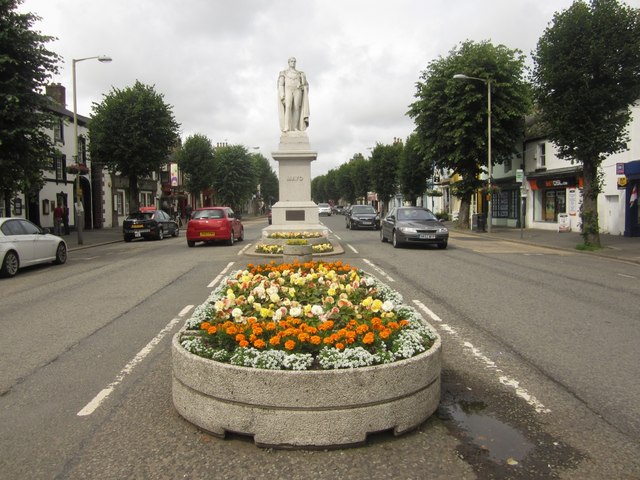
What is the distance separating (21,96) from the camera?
1700 cm

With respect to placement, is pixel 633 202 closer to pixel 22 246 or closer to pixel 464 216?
pixel 464 216

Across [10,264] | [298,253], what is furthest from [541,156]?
[10,264]

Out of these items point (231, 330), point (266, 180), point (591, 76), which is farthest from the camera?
point (266, 180)

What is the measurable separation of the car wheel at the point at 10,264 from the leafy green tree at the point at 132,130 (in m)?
19.6

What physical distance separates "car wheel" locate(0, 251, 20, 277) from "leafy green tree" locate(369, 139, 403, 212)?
5509 centimetres

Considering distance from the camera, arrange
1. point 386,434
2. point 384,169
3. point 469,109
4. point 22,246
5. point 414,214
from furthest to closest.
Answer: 1. point 384,169
2. point 469,109
3. point 414,214
4. point 22,246
5. point 386,434

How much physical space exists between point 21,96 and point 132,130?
15530mm

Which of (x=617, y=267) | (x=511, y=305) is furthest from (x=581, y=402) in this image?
(x=617, y=267)

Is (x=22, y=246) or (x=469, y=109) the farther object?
(x=469, y=109)

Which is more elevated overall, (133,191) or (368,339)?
(133,191)

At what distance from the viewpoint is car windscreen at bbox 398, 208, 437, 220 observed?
20609 mm

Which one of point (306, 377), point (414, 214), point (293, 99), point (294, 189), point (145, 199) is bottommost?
point (306, 377)

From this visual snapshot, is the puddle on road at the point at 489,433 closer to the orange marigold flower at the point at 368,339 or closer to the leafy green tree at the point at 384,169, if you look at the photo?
the orange marigold flower at the point at 368,339

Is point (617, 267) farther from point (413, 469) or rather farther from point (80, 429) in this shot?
point (80, 429)
